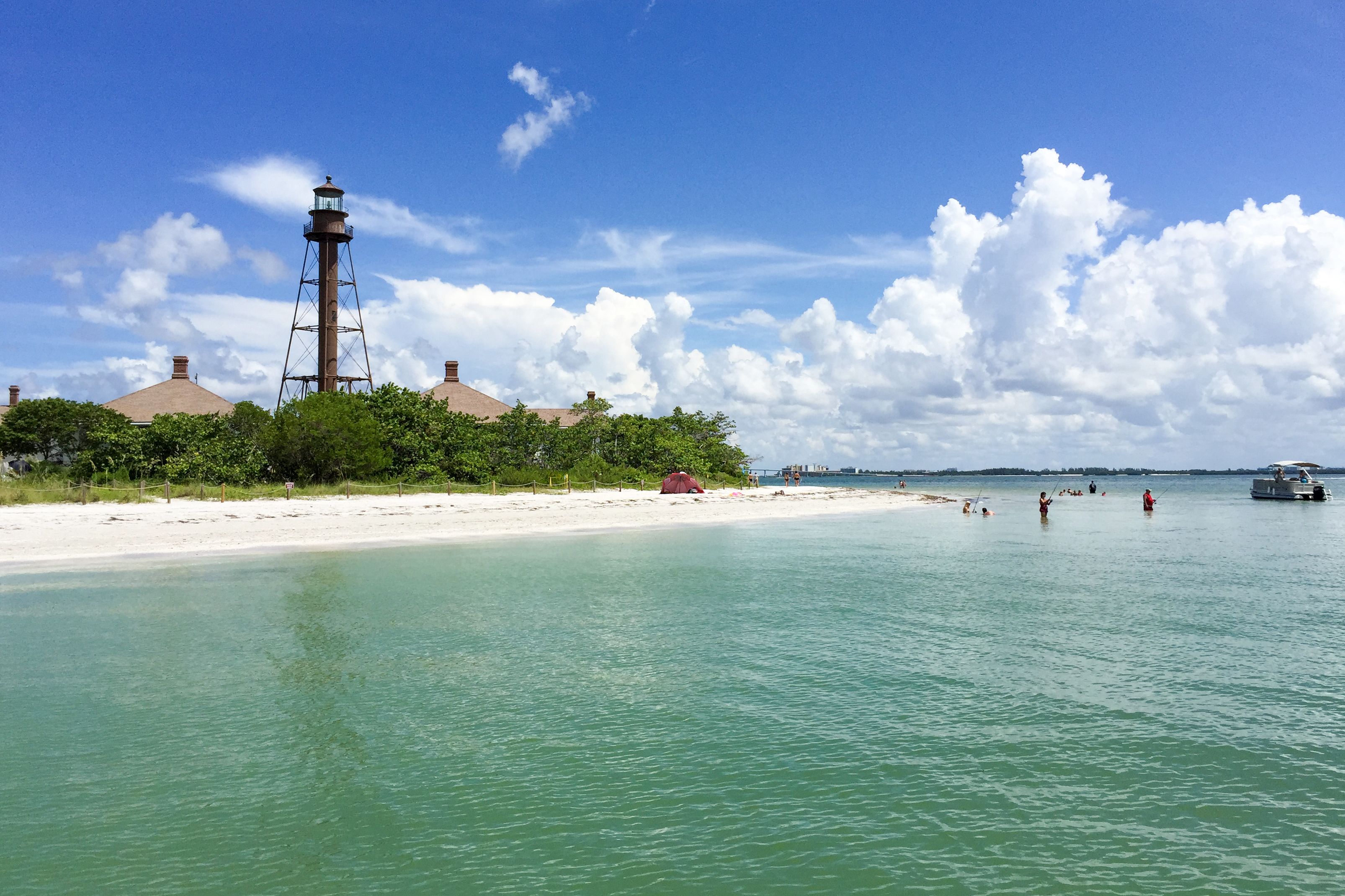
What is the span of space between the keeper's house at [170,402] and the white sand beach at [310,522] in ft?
69.3

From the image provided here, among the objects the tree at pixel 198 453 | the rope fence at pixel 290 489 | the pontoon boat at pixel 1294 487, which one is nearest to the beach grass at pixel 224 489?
the rope fence at pixel 290 489

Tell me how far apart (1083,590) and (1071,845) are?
670 inches

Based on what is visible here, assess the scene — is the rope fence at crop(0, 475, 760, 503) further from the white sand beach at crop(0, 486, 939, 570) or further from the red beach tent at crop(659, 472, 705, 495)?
the red beach tent at crop(659, 472, 705, 495)

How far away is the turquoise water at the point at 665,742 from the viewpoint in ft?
23.3

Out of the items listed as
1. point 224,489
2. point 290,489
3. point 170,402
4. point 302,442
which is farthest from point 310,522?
point 170,402

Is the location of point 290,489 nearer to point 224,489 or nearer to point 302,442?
point 224,489

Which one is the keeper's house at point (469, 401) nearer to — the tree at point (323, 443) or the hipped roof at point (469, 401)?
the hipped roof at point (469, 401)

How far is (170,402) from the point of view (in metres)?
60.2

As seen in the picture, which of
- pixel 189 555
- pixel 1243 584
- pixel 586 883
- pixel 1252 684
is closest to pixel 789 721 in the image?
pixel 586 883

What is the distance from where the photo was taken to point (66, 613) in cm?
1792

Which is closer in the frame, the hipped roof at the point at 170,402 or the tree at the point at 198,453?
the tree at the point at 198,453

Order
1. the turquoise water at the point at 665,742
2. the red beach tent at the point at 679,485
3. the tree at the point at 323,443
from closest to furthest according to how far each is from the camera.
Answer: the turquoise water at the point at 665,742, the tree at the point at 323,443, the red beach tent at the point at 679,485

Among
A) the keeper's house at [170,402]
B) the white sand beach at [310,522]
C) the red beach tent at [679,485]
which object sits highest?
the keeper's house at [170,402]

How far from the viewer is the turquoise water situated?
7102 mm
